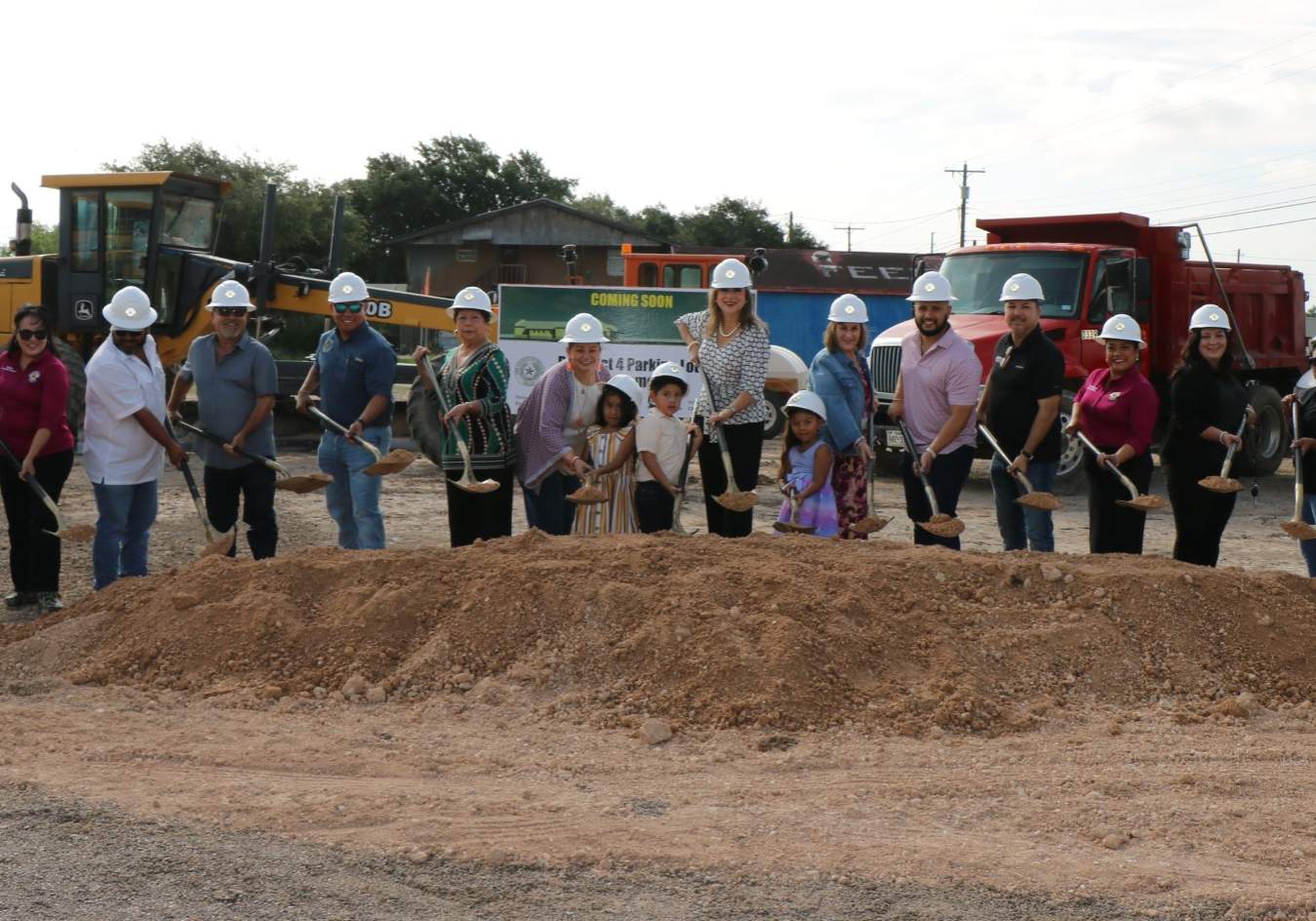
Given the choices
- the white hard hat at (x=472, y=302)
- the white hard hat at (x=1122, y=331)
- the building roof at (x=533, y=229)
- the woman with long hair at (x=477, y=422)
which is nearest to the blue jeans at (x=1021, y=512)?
the white hard hat at (x=1122, y=331)

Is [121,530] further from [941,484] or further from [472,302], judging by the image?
[941,484]

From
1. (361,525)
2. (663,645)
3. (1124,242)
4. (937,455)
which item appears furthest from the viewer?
(1124,242)

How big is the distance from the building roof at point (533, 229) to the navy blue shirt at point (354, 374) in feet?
139

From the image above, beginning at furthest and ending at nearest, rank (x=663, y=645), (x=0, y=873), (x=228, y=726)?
(x=663, y=645) → (x=228, y=726) → (x=0, y=873)

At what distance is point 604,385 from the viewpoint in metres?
7.41

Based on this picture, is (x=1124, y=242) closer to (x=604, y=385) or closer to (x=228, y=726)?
(x=604, y=385)

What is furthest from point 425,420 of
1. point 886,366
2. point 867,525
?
point 886,366

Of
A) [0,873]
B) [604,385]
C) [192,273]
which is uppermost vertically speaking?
[192,273]

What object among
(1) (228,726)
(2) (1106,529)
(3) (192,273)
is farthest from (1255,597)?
(3) (192,273)

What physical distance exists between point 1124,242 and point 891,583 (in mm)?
10032

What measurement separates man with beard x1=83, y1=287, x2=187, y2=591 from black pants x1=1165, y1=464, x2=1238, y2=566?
18.0 feet

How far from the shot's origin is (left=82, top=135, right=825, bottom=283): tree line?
50344mm

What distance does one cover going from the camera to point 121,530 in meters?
7.18

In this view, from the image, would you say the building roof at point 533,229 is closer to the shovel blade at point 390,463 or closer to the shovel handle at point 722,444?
the shovel handle at point 722,444
